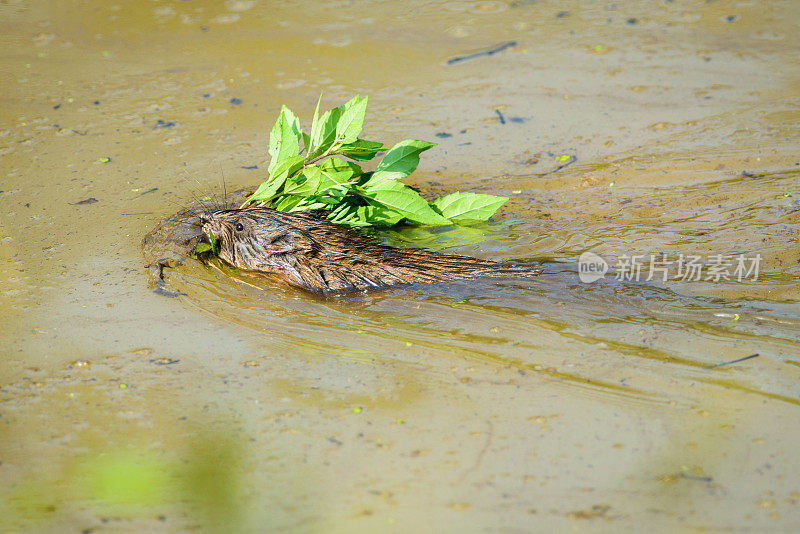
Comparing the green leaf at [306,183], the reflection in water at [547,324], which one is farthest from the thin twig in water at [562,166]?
the green leaf at [306,183]

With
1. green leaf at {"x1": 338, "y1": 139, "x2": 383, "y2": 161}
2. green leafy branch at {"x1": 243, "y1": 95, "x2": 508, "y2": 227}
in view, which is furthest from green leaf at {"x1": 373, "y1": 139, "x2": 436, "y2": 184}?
green leaf at {"x1": 338, "y1": 139, "x2": 383, "y2": 161}

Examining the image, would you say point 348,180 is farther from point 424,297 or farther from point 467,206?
point 424,297

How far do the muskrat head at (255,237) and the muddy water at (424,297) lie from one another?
6.8 inches

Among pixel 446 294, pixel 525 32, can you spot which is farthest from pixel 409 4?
pixel 446 294

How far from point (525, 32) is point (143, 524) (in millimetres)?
5343

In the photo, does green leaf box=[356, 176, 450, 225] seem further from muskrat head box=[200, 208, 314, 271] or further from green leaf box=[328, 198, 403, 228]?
muskrat head box=[200, 208, 314, 271]

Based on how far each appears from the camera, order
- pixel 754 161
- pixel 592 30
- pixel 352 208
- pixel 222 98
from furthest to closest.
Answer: pixel 592 30
pixel 222 98
pixel 754 161
pixel 352 208

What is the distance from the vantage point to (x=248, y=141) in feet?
17.5

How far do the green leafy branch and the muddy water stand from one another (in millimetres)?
239

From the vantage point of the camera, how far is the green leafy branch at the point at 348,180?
13.2 ft

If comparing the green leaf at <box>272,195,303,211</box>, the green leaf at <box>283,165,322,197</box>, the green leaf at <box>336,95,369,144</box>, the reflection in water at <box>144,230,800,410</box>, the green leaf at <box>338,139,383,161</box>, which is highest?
the green leaf at <box>336,95,369,144</box>

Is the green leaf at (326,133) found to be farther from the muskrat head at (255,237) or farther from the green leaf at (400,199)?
the muskrat head at (255,237)

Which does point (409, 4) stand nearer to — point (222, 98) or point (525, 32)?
point (525, 32)

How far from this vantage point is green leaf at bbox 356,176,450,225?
13.3 ft
